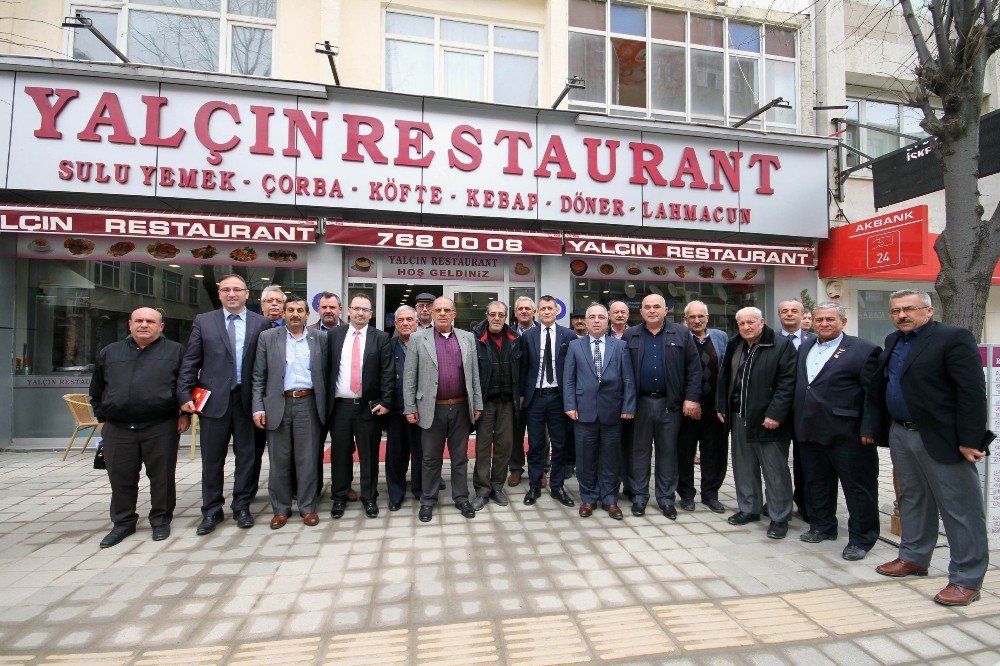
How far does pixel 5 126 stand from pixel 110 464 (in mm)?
6167

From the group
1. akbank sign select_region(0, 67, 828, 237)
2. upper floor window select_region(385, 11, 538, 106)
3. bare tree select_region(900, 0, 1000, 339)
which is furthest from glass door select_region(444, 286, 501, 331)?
bare tree select_region(900, 0, 1000, 339)

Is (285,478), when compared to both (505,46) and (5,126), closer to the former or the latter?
(5,126)

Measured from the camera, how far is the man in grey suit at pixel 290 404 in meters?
4.36

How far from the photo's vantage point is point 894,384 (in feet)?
11.5

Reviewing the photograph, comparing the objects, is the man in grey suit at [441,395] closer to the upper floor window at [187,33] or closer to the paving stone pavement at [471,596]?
the paving stone pavement at [471,596]

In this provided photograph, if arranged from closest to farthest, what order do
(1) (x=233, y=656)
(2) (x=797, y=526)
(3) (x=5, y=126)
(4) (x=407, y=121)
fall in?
(1) (x=233, y=656) → (2) (x=797, y=526) → (3) (x=5, y=126) → (4) (x=407, y=121)

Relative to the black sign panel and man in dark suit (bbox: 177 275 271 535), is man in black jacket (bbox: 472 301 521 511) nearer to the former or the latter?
man in dark suit (bbox: 177 275 271 535)

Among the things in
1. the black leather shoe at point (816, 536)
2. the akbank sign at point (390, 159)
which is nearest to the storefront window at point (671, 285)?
the akbank sign at point (390, 159)

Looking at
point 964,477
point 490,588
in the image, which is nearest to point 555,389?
point 490,588

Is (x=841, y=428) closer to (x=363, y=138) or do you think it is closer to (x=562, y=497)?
(x=562, y=497)

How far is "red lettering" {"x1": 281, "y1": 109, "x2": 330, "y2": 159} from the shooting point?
768 cm

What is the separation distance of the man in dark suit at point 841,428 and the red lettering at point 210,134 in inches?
314

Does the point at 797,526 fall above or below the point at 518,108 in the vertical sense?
below

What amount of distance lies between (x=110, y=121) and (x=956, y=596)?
1051cm
